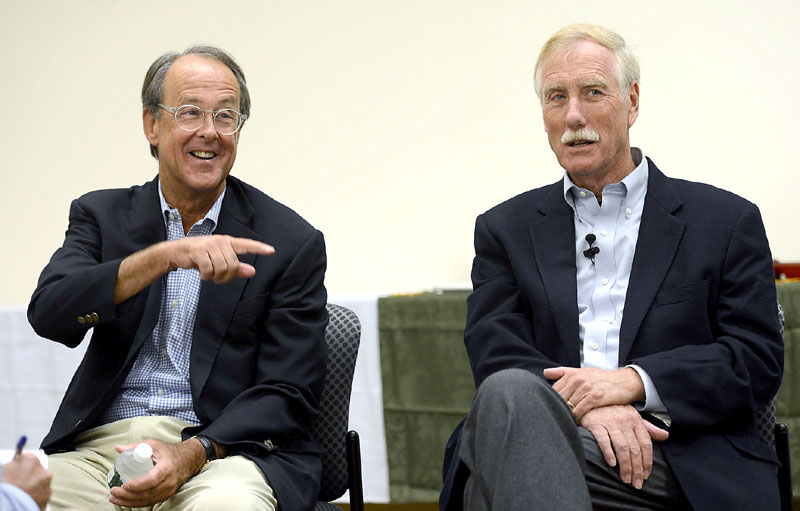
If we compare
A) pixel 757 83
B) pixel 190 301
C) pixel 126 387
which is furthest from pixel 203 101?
pixel 757 83

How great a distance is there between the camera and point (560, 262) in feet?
7.36

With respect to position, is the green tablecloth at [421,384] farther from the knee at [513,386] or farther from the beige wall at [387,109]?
the knee at [513,386]

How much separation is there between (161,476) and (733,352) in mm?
1257

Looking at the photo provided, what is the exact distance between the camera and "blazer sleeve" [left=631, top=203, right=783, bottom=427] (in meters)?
1.97

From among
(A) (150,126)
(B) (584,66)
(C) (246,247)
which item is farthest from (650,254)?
(A) (150,126)

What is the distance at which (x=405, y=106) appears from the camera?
449cm

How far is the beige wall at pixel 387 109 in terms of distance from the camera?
4016mm

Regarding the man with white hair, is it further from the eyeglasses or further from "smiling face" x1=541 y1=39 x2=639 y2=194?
the eyeglasses

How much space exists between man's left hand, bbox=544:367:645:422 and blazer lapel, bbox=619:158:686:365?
0.35 feet

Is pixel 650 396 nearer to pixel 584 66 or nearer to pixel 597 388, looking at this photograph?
pixel 597 388

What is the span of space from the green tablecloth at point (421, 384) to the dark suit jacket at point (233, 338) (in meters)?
1.13

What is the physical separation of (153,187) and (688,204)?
137 centimetres

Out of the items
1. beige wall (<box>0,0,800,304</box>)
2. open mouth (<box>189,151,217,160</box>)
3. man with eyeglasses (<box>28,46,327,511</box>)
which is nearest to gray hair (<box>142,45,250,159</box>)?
man with eyeglasses (<box>28,46,327,511</box>)

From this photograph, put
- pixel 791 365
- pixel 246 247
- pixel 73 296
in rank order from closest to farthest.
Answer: pixel 246 247, pixel 73 296, pixel 791 365
